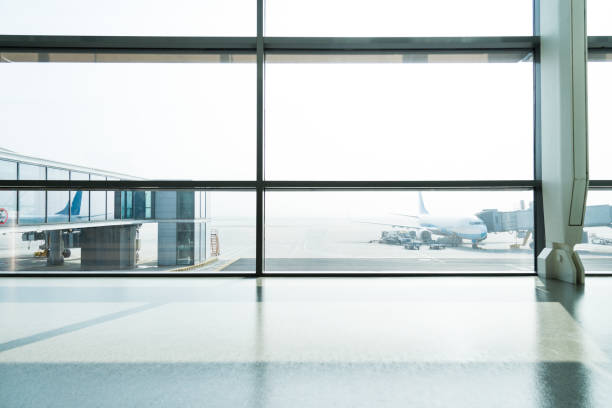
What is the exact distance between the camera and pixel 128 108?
4.45 metres

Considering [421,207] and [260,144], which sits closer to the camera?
[260,144]

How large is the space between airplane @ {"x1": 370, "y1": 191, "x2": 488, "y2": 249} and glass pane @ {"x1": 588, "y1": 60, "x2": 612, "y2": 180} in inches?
63.8

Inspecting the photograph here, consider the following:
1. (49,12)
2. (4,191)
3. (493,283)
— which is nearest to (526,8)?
(493,283)

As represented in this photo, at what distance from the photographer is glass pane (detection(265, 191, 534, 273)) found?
430 centimetres

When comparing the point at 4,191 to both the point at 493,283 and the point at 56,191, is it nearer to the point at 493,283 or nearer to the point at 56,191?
the point at 56,191

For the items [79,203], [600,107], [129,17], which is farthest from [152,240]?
[600,107]

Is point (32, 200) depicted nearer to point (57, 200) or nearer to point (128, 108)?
point (57, 200)

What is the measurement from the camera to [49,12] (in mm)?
4410

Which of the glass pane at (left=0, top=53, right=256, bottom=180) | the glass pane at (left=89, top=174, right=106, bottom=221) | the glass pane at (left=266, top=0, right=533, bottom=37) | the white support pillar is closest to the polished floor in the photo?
the white support pillar

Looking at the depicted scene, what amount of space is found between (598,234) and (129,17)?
20.3 feet

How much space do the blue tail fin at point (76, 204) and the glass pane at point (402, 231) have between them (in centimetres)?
222

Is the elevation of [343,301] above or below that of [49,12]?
below

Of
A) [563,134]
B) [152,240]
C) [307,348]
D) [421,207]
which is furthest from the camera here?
[152,240]

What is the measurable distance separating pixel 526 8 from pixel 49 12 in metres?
5.71
